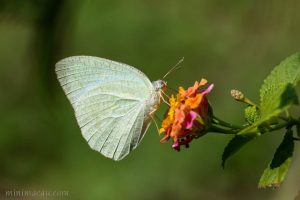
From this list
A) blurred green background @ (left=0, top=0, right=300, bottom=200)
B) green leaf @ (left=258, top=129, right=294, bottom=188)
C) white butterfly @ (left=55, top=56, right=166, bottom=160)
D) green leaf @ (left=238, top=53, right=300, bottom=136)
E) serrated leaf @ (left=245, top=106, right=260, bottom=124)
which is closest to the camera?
green leaf @ (left=238, top=53, right=300, bottom=136)

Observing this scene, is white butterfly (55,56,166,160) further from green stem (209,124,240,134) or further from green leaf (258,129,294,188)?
green leaf (258,129,294,188)

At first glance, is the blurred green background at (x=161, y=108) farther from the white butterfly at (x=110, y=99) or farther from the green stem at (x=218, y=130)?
the green stem at (x=218, y=130)

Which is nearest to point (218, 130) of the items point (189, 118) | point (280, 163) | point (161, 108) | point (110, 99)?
point (189, 118)

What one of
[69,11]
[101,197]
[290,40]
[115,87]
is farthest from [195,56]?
[69,11]

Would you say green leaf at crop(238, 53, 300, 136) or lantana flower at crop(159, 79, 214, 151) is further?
lantana flower at crop(159, 79, 214, 151)

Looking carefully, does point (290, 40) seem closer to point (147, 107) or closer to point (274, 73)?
point (147, 107)

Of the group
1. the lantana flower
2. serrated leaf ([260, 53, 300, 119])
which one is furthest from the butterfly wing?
serrated leaf ([260, 53, 300, 119])
